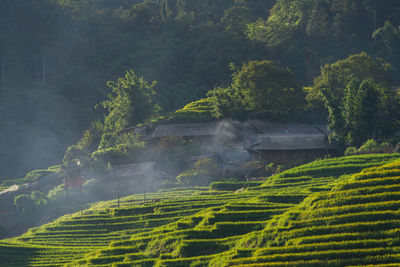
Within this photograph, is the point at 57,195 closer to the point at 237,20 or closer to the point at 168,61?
the point at 168,61

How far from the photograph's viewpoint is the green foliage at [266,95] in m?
59.5

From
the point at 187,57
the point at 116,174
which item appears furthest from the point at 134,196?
the point at 187,57

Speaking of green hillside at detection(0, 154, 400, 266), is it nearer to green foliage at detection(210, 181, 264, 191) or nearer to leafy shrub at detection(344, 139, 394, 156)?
green foliage at detection(210, 181, 264, 191)

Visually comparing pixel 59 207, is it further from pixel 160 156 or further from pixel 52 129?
pixel 52 129

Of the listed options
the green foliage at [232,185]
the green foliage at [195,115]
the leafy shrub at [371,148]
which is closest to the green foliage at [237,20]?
the green foliage at [195,115]

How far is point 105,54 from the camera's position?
9738 centimetres

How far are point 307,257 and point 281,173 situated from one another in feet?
62.2

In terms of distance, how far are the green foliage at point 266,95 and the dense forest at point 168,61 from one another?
11cm

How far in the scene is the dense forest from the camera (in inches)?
2394

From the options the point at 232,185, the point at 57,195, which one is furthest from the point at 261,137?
the point at 57,195

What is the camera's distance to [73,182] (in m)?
53.9

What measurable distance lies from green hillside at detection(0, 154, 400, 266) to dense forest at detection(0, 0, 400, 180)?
830 inches

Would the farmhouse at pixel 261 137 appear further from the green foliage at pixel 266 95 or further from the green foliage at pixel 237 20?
the green foliage at pixel 237 20

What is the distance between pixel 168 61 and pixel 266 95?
3343 cm
